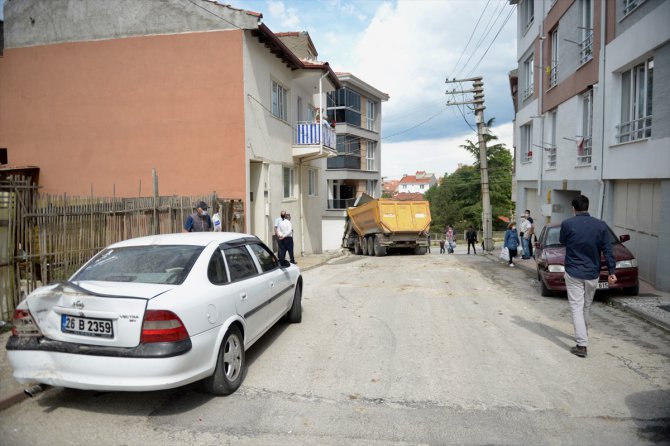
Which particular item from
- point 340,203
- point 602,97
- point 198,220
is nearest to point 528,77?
point 602,97

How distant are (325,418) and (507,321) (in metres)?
4.41

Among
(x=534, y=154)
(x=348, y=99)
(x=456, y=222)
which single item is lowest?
(x=456, y=222)

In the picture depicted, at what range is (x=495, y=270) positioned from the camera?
14.9 m

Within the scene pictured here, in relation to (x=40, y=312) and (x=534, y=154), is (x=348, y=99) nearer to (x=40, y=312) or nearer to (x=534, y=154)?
(x=534, y=154)

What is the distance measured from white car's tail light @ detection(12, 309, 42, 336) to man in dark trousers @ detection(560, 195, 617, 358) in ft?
18.3

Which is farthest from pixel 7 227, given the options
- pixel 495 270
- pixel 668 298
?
pixel 495 270

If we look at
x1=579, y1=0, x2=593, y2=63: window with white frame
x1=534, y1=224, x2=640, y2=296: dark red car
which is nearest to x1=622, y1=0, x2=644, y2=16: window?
x1=579, y1=0, x2=593, y2=63: window with white frame

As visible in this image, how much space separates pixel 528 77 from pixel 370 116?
18679mm

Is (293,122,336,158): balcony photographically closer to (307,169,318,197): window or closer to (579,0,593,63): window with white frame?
(307,169,318,197): window

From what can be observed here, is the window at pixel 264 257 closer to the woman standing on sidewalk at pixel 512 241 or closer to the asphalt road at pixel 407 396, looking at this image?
the asphalt road at pixel 407 396

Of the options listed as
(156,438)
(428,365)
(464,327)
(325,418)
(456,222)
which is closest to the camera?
(156,438)

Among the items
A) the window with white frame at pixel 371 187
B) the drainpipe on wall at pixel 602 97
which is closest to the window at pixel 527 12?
the drainpipe on wall at pixel 602 97

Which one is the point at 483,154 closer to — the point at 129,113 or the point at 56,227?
the point at 129,113

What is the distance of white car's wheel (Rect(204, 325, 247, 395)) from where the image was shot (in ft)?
14.6
